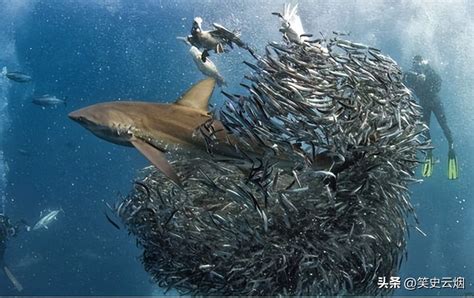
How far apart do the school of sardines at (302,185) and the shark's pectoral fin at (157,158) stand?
0.48 meters

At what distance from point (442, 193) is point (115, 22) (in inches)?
1332

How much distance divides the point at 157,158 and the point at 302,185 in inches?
55.4

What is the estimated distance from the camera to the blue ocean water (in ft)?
100

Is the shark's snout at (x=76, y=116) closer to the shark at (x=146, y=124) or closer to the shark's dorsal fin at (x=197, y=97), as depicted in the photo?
the shark at (x=146, y=124)

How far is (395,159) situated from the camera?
5.33m

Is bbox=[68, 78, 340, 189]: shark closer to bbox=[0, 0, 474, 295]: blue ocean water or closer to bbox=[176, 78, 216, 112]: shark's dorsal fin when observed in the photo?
bbox=[176, 78, 216, 112]: shark's dorsal fin

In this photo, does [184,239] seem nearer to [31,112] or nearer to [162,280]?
[162,280]

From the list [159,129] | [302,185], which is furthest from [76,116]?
[302,185]

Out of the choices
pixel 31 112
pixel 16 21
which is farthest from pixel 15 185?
pixel 16 21

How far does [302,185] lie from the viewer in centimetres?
522

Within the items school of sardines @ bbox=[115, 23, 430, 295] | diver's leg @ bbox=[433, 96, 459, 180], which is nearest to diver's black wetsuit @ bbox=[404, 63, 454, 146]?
diver's leg @ bbox=[433, 96, 459, 180]

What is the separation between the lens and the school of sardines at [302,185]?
5.08 metres

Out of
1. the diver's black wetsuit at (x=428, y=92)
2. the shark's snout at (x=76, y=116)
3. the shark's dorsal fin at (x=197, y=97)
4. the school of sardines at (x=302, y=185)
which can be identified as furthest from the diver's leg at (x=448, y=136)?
the shark's snout at (x=76, y=116)

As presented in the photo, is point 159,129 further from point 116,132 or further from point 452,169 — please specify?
point 452,169
